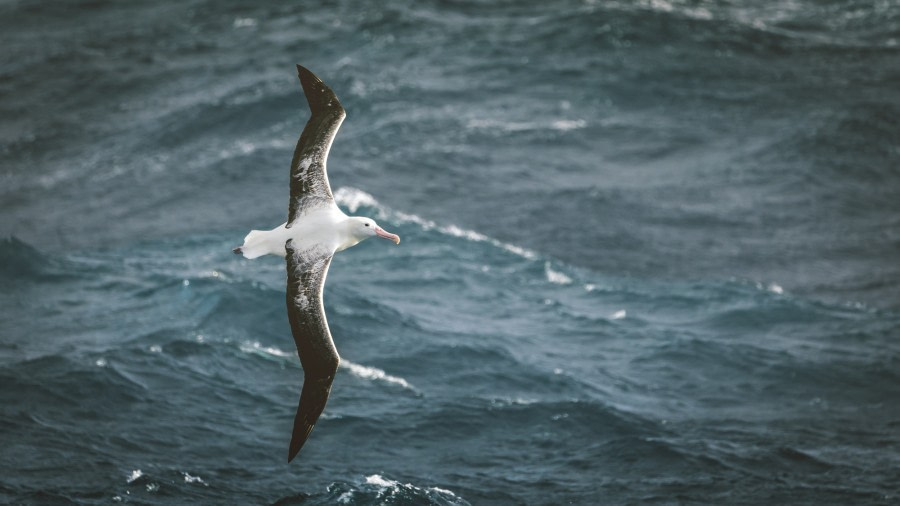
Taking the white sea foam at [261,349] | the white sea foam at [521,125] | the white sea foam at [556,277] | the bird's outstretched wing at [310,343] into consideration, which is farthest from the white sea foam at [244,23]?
the bird's outstretched wing at [310,343]

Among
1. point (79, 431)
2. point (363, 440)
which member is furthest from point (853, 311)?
point (79, 431)

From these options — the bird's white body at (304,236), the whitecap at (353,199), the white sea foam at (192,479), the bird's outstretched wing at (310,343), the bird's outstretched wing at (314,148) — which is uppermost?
the bird's outstretched wing at (314,148)

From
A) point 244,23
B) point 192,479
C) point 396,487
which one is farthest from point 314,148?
point 244,23

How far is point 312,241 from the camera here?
563 inches

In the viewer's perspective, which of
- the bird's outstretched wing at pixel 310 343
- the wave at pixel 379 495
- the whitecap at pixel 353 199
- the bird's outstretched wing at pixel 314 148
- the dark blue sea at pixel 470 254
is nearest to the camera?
the bird's outstretched wing at pixel 310 343

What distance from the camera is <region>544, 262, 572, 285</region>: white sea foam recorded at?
28.5 metres

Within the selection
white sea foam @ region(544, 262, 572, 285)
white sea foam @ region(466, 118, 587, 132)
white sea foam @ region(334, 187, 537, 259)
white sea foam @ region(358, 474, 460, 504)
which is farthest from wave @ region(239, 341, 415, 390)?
white sea foam @ region(466, 118, 587, 132)

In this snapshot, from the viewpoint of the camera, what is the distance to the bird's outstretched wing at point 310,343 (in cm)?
1308

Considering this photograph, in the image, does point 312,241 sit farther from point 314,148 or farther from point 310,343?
point 310,343

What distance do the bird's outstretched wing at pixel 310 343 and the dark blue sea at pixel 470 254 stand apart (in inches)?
156

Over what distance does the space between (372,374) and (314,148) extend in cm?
914

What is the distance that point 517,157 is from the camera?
36.1m

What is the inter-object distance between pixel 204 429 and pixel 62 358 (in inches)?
165

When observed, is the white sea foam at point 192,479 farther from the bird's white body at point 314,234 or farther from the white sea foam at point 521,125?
the white sea foam at point 521,125
